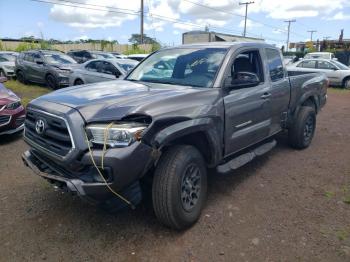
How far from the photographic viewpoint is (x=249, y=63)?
4621 millimetres

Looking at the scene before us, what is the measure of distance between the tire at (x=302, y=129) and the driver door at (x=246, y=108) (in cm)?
120

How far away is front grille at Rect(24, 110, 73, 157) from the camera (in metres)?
2.92

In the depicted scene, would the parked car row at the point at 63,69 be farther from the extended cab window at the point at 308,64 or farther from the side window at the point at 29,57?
the extended cab window at the point at 308,64

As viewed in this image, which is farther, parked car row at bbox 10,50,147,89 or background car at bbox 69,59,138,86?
parked car row at bbox 10,50,147,89

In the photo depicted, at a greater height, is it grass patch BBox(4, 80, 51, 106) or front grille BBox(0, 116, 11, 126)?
front grille BBox(0, 116, 11, 126)

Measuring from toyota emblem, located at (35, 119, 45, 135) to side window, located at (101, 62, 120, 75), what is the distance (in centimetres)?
718

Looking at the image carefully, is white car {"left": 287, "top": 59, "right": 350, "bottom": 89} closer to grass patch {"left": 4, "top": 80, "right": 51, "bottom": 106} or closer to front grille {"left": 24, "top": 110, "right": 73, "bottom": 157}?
grass patch {"left": 4, "top": 80, "right": 51, "bottom": 106}

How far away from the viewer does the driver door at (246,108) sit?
3.88 metres

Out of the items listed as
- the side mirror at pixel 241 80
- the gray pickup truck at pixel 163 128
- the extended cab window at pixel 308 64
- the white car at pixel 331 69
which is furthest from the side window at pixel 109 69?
the extended cab window at pixel 308 64

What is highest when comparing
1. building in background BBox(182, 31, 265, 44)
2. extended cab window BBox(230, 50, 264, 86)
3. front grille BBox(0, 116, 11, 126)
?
building in background BBox(182, 31, 265, 44)

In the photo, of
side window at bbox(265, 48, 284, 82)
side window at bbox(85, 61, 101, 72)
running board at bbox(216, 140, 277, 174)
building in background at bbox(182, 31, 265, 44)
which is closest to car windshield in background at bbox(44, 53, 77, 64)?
side window at bbox(85, 61, 101, 72)

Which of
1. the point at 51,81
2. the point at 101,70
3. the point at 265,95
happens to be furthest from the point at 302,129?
the point at 51,81

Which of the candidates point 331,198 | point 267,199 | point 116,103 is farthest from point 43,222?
point 331,198

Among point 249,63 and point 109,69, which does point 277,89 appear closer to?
point 249,63
